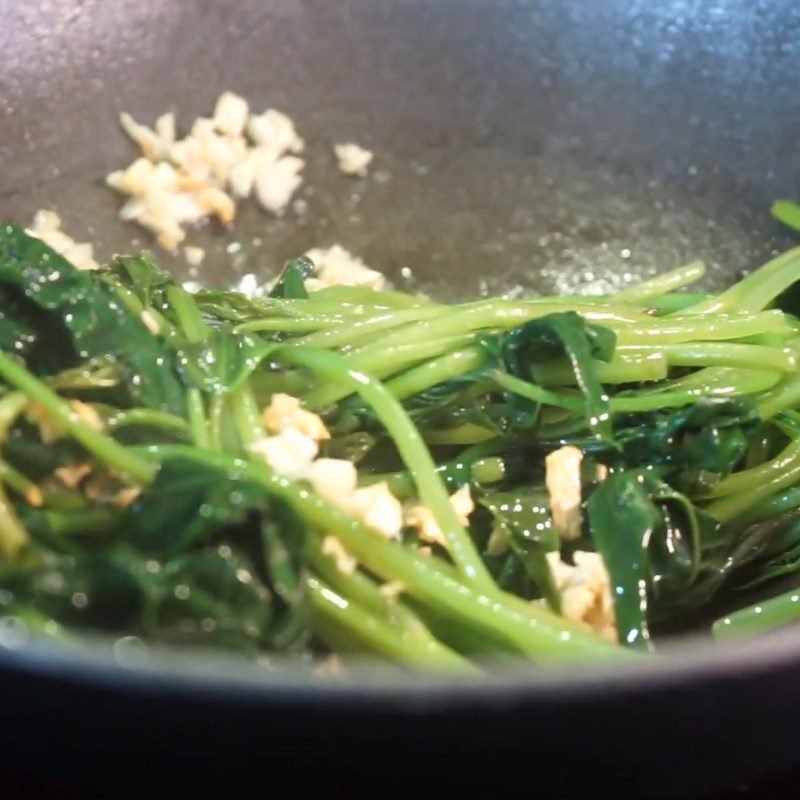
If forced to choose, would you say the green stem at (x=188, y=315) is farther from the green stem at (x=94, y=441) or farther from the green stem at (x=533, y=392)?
the green stem at (x=533, y=392)

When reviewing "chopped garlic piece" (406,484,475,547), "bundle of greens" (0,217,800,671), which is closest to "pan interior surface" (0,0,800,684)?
"bundle of greens" (0,217,800,671)

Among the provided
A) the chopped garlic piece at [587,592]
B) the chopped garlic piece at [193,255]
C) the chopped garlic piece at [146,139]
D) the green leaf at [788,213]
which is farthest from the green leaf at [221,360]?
the green leaf at [788,213]

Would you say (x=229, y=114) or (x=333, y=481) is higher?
(x=229, y=114)

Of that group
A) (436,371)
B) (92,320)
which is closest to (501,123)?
(436,371)

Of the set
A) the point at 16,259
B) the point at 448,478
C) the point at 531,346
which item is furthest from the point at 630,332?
the point at 16,259

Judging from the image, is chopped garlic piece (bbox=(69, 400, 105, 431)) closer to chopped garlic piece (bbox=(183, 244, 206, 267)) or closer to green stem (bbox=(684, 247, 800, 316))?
chopped garlic piece (bbox=(183, 244, 206, 267))

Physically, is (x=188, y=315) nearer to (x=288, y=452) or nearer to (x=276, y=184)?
(x=288, y=452)
